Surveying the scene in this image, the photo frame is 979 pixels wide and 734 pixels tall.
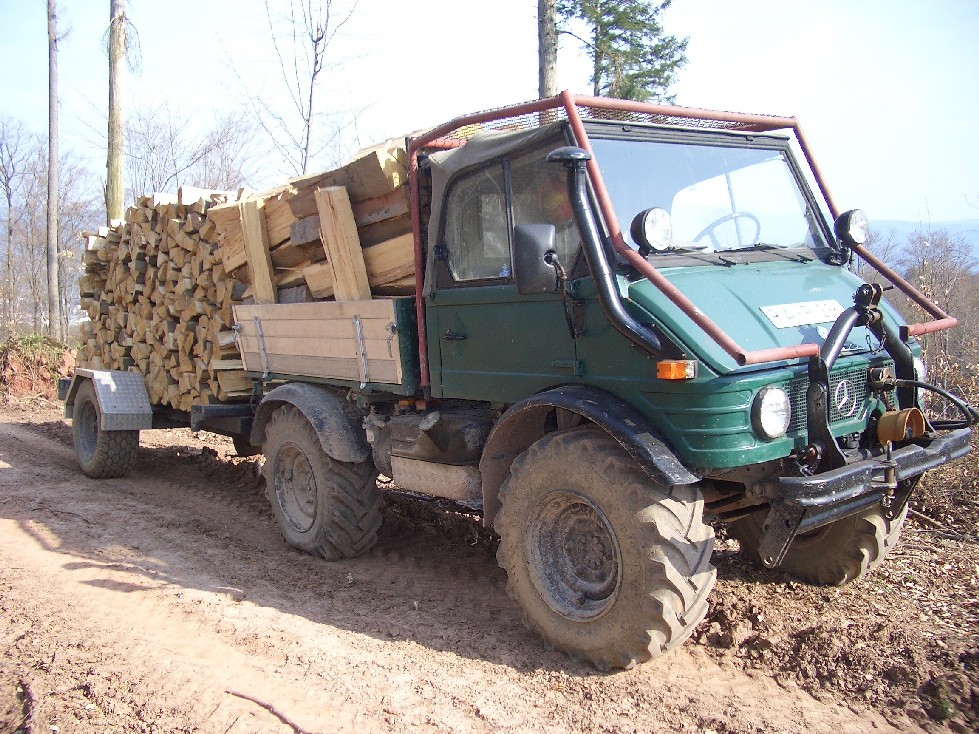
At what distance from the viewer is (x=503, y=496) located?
4.15 meters

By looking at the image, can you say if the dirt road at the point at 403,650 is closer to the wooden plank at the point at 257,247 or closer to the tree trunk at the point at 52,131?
the wooden plank at the point at 257,247

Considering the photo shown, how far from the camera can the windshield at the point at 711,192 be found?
4.05 meters

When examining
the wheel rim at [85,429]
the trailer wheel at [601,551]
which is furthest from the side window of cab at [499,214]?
the wheel rim at [85,429]

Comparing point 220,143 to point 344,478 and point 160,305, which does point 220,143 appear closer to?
point 160,305

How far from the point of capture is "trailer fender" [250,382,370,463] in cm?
543

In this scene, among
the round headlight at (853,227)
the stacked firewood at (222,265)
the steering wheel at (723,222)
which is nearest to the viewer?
the steering wheel at (723,222)

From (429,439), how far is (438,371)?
16.7 inches

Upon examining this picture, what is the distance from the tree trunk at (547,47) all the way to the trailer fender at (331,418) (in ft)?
19.6

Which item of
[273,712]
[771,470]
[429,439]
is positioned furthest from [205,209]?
[771,470]

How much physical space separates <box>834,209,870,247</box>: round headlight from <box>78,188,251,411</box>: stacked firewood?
15.2ft

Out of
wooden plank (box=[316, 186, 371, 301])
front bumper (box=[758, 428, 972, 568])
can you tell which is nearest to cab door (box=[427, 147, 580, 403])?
wooden plank (box=[316, 186, 371, 301])

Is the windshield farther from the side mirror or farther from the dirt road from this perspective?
the dirt road

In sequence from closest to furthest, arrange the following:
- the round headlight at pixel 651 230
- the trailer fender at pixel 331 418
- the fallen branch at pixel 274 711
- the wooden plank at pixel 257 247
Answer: the fallen branch at pixel 274 711 < the round headlight at pixel 651 230 < the trailer fender at pixel 331 418 < the wooden plank at pixel 257 247

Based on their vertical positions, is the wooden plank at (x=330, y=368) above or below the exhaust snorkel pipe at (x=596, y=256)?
below
